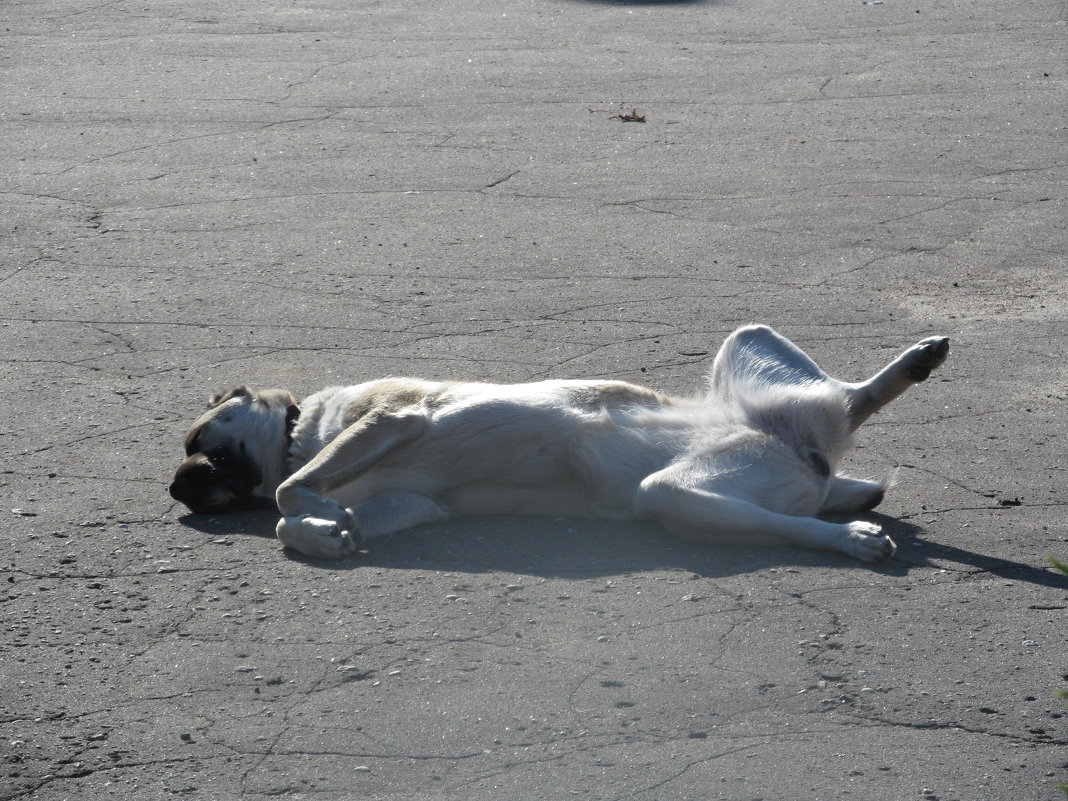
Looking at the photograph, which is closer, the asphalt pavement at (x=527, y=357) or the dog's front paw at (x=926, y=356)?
the asphalt pavement at (x=527, y=357)

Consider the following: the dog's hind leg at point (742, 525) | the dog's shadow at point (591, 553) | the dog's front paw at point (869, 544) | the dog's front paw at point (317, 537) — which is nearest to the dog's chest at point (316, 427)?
the dog's shadow at point (591, 553)

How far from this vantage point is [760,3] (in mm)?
16188

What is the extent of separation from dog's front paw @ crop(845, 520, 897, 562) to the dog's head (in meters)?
2.38

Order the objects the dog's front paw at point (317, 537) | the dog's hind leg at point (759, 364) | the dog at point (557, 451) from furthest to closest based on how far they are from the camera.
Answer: the dog's hind leg at point (759, 364)
the dog at point (557, 451)
the dog's front paw at point (317, 537)

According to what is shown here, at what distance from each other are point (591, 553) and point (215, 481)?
61.8 inches

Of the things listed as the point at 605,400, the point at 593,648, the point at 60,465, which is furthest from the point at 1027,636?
the point at 60,465

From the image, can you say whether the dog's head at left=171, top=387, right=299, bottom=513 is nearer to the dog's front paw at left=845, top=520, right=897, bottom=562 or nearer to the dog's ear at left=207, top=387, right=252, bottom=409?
the dog's ear at left=207, top=387, right=252, bottom=409

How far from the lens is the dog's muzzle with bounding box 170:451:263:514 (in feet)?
17.8

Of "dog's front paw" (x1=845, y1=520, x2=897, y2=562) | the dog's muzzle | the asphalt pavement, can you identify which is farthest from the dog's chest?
"dog's front paw" (x1=845, y1=520, x2=897, y2=562)

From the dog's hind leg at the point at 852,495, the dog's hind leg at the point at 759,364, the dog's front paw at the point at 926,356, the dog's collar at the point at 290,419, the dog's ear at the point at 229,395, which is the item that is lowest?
the dog's hind leg at the point at 852,495

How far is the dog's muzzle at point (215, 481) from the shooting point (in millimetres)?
5438

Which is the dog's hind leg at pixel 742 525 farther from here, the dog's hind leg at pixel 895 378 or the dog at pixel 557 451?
the dog's hind leg at pixel 895 378

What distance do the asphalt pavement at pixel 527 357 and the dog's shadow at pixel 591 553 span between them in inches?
0.8

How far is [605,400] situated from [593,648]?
1.52 meters
